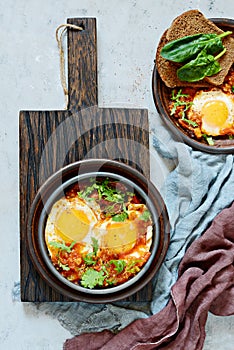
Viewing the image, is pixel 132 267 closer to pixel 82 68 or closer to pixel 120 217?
pixel 120 217

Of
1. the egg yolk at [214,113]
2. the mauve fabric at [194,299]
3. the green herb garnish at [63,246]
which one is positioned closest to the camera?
the green herb garnish at [63,246]

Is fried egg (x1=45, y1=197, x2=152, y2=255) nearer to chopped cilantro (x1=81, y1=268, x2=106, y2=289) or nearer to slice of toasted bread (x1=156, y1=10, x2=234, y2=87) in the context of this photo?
chopped cilantro (x1=81, y1=268, x2=106, y2=289)

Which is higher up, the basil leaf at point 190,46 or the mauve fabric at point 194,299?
the basil leaf at point 190,46

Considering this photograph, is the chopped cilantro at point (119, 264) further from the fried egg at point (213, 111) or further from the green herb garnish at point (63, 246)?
the fried egg at point (213, 111)

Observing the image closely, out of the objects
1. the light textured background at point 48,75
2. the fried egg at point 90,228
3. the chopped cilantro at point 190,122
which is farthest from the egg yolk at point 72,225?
the chopped cilantro at point 190,122

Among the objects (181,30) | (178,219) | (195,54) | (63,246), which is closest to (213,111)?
(195,54)

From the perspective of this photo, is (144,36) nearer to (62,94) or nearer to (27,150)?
(62,94)
